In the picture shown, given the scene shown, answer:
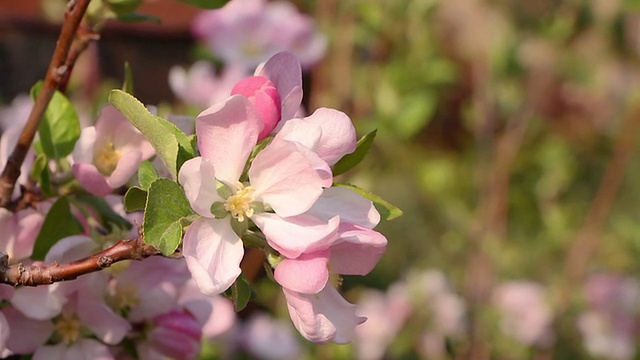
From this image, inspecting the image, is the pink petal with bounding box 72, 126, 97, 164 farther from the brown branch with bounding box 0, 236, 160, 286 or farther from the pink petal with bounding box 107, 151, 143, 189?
the brown branch with bounding box 0, 236, 160, 286

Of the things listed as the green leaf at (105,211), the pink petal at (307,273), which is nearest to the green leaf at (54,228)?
the green leaf at (105,211)

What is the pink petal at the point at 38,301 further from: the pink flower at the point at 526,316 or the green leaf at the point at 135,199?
the pink flower at the point at 526,316

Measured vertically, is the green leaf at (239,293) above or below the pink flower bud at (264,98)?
below

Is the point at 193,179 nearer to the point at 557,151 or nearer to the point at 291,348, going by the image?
the point at 291,348

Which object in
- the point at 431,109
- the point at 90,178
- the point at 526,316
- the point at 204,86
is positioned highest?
the point at 90,178

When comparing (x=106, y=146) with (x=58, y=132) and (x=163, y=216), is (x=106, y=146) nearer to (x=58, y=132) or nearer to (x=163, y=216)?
(x=58, y=132)

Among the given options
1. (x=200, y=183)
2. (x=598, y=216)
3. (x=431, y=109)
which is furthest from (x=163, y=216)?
(x=598, y=216)
